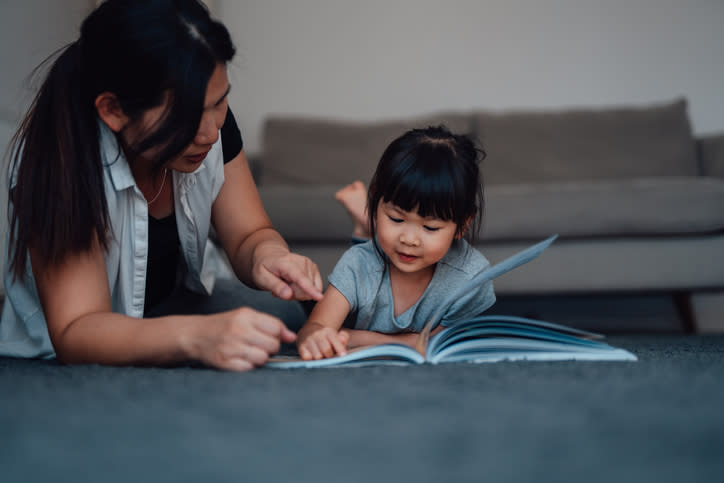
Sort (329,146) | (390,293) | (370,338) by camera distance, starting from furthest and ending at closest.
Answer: (329,146) < (390,293) < (370,338)

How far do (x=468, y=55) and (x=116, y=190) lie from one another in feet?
7.46

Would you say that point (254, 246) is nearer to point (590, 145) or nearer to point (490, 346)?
point (490, 346)

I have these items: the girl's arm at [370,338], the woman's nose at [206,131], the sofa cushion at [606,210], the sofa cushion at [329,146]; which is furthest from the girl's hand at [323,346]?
the sofa cushion at [329,146]

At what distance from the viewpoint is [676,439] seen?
366 mm

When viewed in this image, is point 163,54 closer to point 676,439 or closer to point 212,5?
point 676,439

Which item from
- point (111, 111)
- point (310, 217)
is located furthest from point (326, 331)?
point (310, 217)

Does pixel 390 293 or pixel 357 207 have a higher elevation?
pixel 357 207

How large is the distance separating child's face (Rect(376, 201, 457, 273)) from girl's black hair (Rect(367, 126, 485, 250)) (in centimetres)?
1

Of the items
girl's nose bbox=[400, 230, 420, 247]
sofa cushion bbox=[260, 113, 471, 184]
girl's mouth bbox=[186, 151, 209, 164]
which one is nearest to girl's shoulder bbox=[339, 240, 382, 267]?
girl's nose bbox=[400, 230, 420, 247]

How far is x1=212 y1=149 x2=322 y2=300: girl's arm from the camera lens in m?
0.79

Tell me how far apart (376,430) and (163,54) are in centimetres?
56

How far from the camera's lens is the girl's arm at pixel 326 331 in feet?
2.38

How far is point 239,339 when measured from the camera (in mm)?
596

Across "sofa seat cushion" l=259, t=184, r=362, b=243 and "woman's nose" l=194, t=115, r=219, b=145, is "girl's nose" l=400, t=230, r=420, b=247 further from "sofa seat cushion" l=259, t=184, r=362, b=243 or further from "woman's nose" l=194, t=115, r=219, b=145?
"sofa seat cushion" l=259, t=184, r=362, b=243
